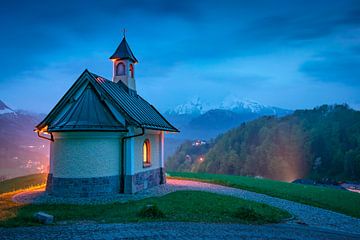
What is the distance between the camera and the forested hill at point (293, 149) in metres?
79.5

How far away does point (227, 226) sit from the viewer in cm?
989

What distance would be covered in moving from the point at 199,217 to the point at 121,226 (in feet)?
9.33

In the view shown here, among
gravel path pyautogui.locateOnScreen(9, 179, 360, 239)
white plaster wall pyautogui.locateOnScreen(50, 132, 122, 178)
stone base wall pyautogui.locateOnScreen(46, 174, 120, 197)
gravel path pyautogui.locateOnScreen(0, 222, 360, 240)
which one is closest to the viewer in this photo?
gravel path pyautogui.locateOnScreen(0, 222, 360, 240)

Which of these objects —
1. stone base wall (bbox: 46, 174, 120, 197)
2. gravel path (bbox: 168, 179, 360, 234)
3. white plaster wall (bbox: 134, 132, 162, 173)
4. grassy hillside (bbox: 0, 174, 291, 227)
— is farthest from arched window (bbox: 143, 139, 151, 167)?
gravel path (bbox: 168, 179, 360, 234)

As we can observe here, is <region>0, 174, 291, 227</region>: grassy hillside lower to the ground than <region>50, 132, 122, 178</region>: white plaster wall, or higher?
lower

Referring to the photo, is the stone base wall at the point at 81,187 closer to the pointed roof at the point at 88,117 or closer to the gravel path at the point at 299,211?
the gravel path at the point at 299,211

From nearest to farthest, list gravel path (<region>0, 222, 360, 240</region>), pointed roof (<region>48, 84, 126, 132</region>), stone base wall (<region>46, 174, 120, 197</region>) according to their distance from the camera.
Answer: gravel path (<region>0, 222, 360, 240</region>) → pointed roof (<region>48, 84, 126, 132</region>) → stone base wall (<region>46, 174, 120, 197</region>)

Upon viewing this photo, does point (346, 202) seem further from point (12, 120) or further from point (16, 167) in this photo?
point (12, 120)

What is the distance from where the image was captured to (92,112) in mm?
16141

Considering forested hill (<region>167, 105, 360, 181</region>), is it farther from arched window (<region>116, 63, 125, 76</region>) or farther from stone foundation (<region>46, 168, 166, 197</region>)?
stone foundation (<region>46, 168, 166, 197</region>)

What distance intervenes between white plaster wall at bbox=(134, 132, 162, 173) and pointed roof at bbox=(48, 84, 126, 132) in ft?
5.90

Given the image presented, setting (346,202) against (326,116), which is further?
(326,116)

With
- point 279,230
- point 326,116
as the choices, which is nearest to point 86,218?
point 279,230

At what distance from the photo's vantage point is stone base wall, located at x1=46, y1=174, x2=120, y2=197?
50.9 ft
